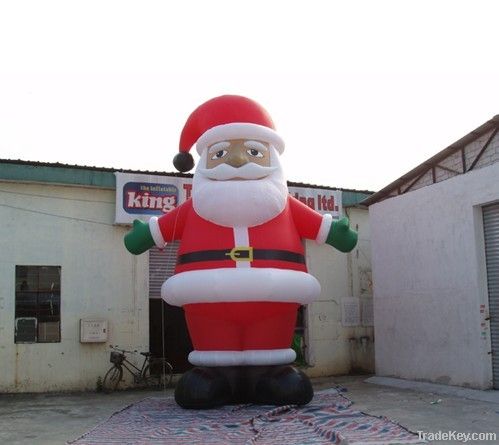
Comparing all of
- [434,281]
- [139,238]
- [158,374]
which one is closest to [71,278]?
[158,374]

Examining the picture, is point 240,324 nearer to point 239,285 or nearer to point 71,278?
point 239,285

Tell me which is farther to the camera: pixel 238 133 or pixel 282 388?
pixel 238 133

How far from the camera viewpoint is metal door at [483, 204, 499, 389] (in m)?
9.34

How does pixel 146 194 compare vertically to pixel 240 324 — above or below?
above

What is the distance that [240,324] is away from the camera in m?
7.84

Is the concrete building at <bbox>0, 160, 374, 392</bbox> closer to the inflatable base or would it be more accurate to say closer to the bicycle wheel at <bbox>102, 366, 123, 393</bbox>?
the bicycle wheel at <bbox>102, 366, 123, 393</bbox>

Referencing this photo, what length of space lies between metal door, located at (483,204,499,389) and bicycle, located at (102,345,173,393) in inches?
224

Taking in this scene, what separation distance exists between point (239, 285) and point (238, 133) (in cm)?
204

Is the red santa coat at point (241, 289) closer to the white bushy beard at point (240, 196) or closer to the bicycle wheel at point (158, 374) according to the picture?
the white bushy beard at point (240, 196)

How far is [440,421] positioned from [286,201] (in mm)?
3353

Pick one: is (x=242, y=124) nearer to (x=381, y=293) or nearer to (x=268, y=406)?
(x=268, y=406)

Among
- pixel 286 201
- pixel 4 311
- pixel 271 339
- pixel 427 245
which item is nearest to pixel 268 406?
pixel 271 339

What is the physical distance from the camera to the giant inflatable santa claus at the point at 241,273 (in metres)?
7.66

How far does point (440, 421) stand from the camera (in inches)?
281
